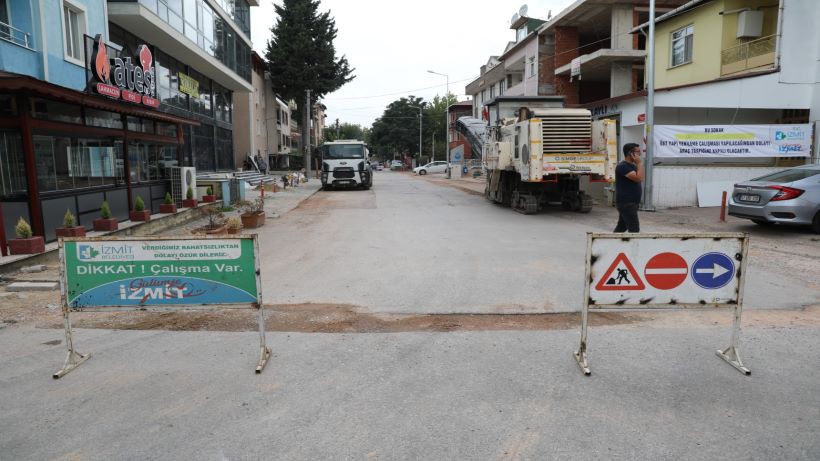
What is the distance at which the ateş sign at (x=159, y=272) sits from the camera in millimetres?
4648

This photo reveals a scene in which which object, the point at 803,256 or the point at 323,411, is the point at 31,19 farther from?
the point at 803,256

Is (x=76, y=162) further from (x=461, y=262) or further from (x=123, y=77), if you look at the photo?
(x=461, y=262)

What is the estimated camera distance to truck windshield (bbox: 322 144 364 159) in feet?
96.6

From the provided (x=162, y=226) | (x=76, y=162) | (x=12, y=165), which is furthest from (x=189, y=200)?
(x=12, y=165)

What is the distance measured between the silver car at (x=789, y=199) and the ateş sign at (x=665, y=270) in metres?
8.51

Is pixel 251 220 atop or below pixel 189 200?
below

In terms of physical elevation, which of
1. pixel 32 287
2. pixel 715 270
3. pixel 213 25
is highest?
pixel 213 25

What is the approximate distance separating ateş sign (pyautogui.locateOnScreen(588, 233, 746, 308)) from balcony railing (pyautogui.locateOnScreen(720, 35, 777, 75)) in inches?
675

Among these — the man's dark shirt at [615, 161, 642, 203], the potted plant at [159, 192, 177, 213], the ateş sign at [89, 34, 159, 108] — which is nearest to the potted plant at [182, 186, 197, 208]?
the potted plant at [159, 192, 177, 213]

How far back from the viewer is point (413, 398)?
399 cm

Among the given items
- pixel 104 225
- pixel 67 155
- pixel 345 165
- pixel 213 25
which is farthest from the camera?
pixel 345 165

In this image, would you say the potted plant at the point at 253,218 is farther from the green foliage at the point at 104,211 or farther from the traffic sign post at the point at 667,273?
the traffic sign post at the point at 667,273

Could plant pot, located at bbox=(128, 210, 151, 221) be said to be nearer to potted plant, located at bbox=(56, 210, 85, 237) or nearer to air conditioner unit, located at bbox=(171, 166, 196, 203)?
potted plant, located at bbox=(56, 210, 85, 237)

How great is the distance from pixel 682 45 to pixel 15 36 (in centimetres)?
2263
